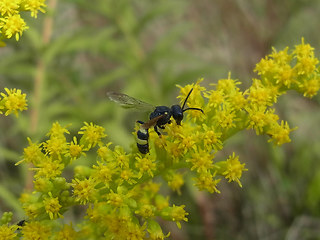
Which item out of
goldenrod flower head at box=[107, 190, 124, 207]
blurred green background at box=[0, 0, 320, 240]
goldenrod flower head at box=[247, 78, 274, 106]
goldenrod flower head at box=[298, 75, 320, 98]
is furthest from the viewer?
blurred green background at box=[0, 0, 320, 240]

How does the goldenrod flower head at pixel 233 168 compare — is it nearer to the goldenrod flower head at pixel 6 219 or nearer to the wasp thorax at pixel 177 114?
the wasp thorax at pixel 177 114

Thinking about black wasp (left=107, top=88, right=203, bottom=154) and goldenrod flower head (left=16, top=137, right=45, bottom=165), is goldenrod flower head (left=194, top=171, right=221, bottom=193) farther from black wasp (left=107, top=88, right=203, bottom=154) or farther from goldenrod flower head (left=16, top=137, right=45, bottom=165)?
goldenrod flower head (left=16, top=137, right=45, bottom=165)

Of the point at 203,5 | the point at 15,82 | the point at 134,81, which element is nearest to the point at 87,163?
the point at 134,81

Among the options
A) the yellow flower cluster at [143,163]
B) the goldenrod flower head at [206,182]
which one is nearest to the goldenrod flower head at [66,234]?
the yellow flower cluster at [143,163]

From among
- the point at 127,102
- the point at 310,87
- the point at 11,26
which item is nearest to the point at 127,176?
the point at 127,102

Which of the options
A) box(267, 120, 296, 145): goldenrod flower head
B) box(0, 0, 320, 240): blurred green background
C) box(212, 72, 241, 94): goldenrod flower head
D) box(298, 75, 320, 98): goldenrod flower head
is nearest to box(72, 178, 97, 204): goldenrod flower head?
box(212, 72, 241, 94): goldenrod flower head

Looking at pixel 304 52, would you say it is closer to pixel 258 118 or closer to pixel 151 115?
pixel 258 118
